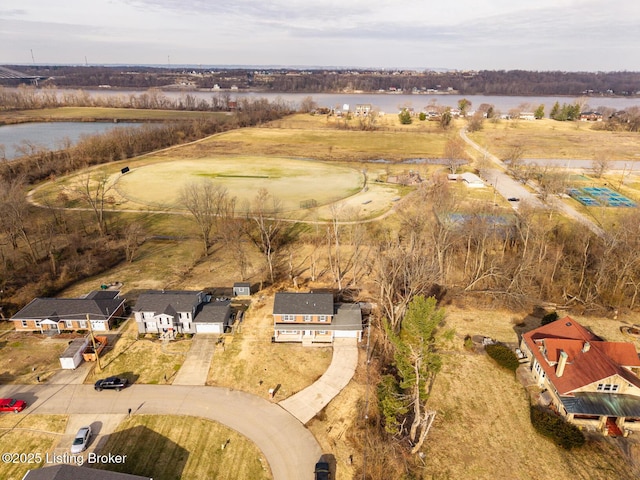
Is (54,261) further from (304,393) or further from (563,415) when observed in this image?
(563,415)

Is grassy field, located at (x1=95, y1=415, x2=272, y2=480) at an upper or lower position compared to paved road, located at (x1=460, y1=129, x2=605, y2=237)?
lower

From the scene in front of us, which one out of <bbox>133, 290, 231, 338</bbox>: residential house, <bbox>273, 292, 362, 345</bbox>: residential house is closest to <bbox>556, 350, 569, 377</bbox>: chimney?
<bbox>273, 292, 362, 345</bbox>: residential house

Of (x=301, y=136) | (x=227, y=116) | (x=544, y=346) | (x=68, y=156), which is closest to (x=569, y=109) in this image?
(x=301, y=136)

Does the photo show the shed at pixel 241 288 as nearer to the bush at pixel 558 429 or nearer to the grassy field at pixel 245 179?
the grassy field at pixel 245 179

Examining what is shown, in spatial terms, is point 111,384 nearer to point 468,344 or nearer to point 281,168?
point 468,344

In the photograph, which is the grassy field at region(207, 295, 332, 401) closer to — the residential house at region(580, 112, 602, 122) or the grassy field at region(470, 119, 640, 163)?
the grassy field at region(470, 119, 640, 163)

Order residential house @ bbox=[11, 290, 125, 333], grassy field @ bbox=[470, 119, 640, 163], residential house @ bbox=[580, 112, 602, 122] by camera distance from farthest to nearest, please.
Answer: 1. residential house @ bbox=[580, 112, 602, 122]
2. grassy field @ bbox=[470, 119, 640, 163]
3. residential house @ bbox=[11, 290, 125, 333]

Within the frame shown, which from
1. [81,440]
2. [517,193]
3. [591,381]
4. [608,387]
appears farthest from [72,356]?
[517,193]
